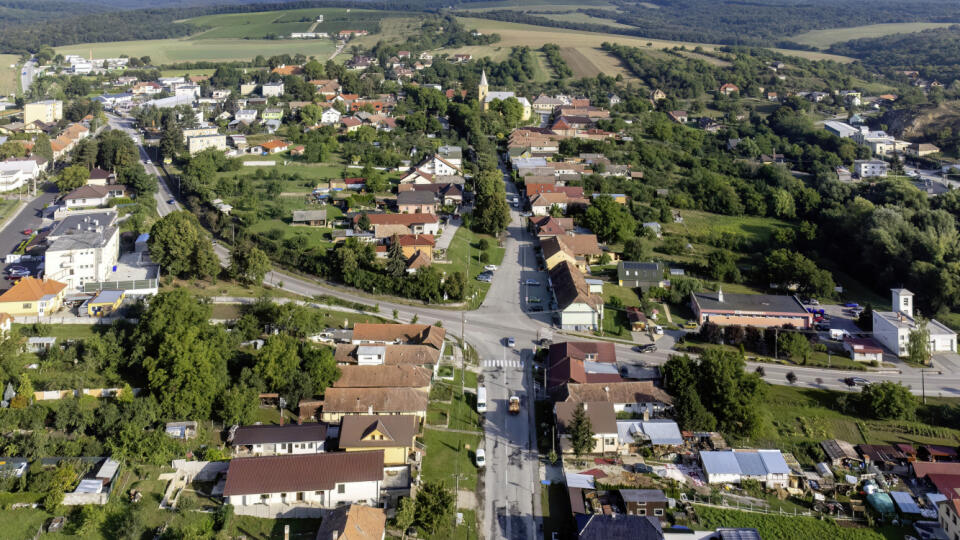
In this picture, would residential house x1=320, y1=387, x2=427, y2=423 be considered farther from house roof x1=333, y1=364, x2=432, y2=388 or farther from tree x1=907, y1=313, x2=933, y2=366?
tree x1=907, y1=313, x2=933, y2=366

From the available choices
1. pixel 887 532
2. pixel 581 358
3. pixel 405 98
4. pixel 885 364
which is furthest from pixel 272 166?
pixel 887 532

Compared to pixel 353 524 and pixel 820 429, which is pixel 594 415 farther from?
pixel 353 524

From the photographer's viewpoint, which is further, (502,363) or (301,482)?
(502,363)

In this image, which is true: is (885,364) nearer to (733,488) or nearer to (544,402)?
(733,488)

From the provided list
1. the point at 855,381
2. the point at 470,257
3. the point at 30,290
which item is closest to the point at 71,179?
the point at 30,290

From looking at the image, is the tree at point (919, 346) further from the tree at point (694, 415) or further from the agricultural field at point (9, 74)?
the agricultural field at point (9, 74)

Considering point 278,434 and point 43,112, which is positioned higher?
point 43,112

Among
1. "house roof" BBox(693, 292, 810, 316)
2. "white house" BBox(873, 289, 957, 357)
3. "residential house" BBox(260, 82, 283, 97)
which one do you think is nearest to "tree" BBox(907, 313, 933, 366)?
"white house" BBox(873, 289, 957, 357)

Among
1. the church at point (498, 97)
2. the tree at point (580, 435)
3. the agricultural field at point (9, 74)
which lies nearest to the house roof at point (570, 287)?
the tree at point (580, 435)

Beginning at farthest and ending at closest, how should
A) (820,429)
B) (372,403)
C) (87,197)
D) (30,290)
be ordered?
(87,197) → (30,290) → (820,429) → (372,403)
